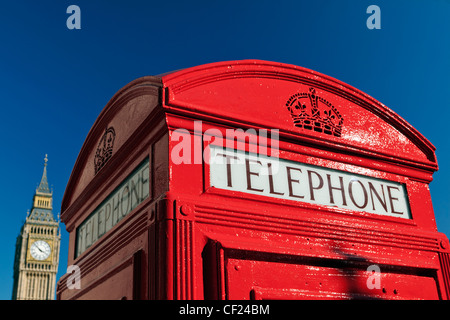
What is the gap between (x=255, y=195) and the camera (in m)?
2.74

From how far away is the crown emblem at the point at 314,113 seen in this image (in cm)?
319

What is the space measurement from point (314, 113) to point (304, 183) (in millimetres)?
554

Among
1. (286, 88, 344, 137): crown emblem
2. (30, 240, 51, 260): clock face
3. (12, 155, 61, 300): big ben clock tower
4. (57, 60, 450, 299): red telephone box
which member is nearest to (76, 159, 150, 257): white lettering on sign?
(57, 60, 450, 299): red telephone box

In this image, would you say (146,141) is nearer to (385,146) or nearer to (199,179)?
(199,179)

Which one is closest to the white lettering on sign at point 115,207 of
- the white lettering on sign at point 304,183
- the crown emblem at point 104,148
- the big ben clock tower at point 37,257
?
the crown emblem at point 104,148

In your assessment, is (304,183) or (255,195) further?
(304,183)

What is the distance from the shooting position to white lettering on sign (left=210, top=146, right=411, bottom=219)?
2748 mm

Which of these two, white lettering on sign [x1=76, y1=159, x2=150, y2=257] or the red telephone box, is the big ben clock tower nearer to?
A: white lettering on sign [x1=76, y1=159, x2=150, y2=257]

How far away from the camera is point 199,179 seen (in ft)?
8.62

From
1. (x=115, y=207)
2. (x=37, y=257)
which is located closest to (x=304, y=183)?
(x=115, y=207)

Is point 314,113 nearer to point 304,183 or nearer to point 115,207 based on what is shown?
point 304,183

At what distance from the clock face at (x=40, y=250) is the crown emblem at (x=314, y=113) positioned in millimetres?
90918

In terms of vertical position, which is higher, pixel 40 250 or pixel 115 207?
pixel 40 250
